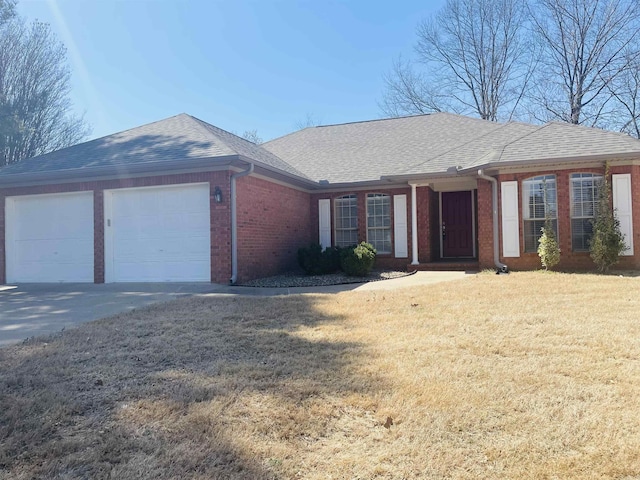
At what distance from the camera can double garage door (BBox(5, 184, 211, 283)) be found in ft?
33.5

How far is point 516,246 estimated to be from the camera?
11016mm

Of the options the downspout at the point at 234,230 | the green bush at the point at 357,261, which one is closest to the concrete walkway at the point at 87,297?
the downspout at the point at 234,230

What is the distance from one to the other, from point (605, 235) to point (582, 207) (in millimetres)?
946

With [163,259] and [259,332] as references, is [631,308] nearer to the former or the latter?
[259,332]

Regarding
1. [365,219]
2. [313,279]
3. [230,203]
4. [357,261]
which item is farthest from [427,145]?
[230,203]

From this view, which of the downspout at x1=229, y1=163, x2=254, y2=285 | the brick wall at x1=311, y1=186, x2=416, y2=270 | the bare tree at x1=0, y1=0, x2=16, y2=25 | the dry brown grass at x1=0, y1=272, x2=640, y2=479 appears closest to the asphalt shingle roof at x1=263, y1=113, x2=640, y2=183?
the brick wall at x1=311, y1=186, x2=416, y2=270

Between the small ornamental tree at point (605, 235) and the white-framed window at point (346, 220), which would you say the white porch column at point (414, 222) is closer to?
the white-framed window at point (346, 220)

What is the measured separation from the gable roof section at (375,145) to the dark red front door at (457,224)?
1545 millimetres

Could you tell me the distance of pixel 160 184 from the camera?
1028cm

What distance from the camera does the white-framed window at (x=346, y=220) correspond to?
Answer: 14117mm

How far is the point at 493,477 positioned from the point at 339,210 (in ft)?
Result: 40.0

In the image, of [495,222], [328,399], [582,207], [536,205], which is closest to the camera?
[328,399]

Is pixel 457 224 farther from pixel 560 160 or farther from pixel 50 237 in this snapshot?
pixel 50 237

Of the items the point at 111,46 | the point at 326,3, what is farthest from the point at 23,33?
the point at 326,3
